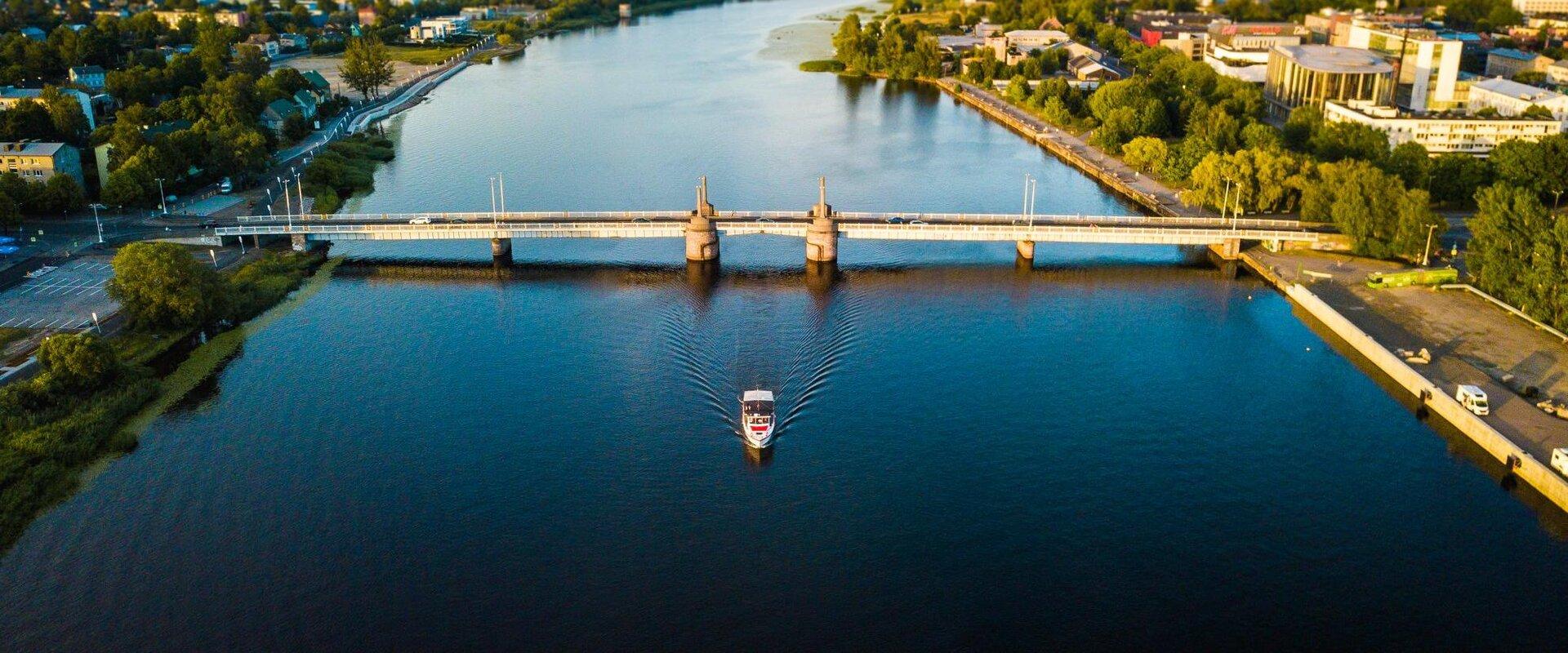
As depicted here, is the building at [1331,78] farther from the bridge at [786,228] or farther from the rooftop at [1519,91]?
the bridge at [786,228]

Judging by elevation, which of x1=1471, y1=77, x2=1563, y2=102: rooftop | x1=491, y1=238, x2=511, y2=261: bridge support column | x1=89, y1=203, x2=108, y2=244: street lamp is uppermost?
x1=1471, y1=77, x2=1563, y2=102: rooftop

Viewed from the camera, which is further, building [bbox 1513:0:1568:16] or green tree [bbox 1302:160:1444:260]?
building [bbox 1513:0:1568:16]

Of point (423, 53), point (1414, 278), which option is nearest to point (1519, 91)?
point (1414, 278)

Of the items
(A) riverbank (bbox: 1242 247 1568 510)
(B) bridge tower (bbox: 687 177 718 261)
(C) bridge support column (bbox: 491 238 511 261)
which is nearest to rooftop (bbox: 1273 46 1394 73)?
(A) riverbank (bbox: 1242 247 1568 510)

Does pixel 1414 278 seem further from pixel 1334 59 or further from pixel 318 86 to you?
pixel 318 86

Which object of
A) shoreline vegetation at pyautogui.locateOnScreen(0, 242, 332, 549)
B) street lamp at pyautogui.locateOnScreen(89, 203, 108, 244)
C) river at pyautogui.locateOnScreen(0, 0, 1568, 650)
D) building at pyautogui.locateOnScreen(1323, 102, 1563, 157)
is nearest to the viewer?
river at pyautogui.locateOnScreen(0, 0, 1568, 650)

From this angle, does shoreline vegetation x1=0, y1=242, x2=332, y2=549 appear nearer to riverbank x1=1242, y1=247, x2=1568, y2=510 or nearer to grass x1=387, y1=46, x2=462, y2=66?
riverbank x1=1242, y1=247, x2=1568, y2=510

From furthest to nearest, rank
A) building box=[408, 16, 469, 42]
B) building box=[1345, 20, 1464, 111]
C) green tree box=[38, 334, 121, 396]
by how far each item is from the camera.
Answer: building box=[408, 16, 469, 42]
building box=[1345, 20, 1464, 111]
green tree box=[38, 334, 121, 396]
